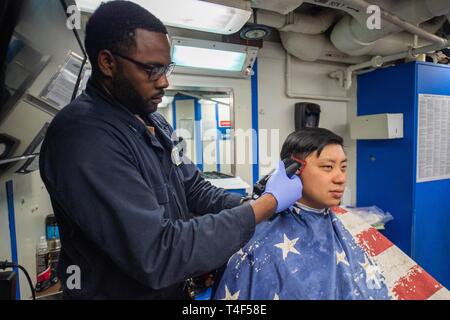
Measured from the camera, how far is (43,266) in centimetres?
148

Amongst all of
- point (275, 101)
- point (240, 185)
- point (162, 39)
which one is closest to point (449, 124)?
point (275, 101)

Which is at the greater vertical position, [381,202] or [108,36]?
[108,36]

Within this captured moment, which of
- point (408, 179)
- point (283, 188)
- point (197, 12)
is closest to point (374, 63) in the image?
point (408, 179)

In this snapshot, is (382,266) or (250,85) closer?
(382,266)

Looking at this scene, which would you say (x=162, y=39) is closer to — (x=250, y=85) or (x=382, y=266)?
(x=382, y=266)

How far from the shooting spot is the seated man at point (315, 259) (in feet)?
3.35

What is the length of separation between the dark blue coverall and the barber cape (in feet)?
1.03

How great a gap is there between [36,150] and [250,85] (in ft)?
5.85

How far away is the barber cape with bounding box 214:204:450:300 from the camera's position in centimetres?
101

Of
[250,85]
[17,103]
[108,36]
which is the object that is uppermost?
[250,85]

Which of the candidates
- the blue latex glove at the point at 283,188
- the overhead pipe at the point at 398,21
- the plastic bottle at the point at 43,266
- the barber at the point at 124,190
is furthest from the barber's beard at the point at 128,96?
the overhead pipe at the point at 398,21

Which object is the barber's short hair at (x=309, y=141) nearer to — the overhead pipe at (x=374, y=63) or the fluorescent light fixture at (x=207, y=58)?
the fluorescent light fixture at (x=207, y=58)

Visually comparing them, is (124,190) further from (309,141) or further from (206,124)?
(206,124)

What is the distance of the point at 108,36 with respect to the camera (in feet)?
2.72
